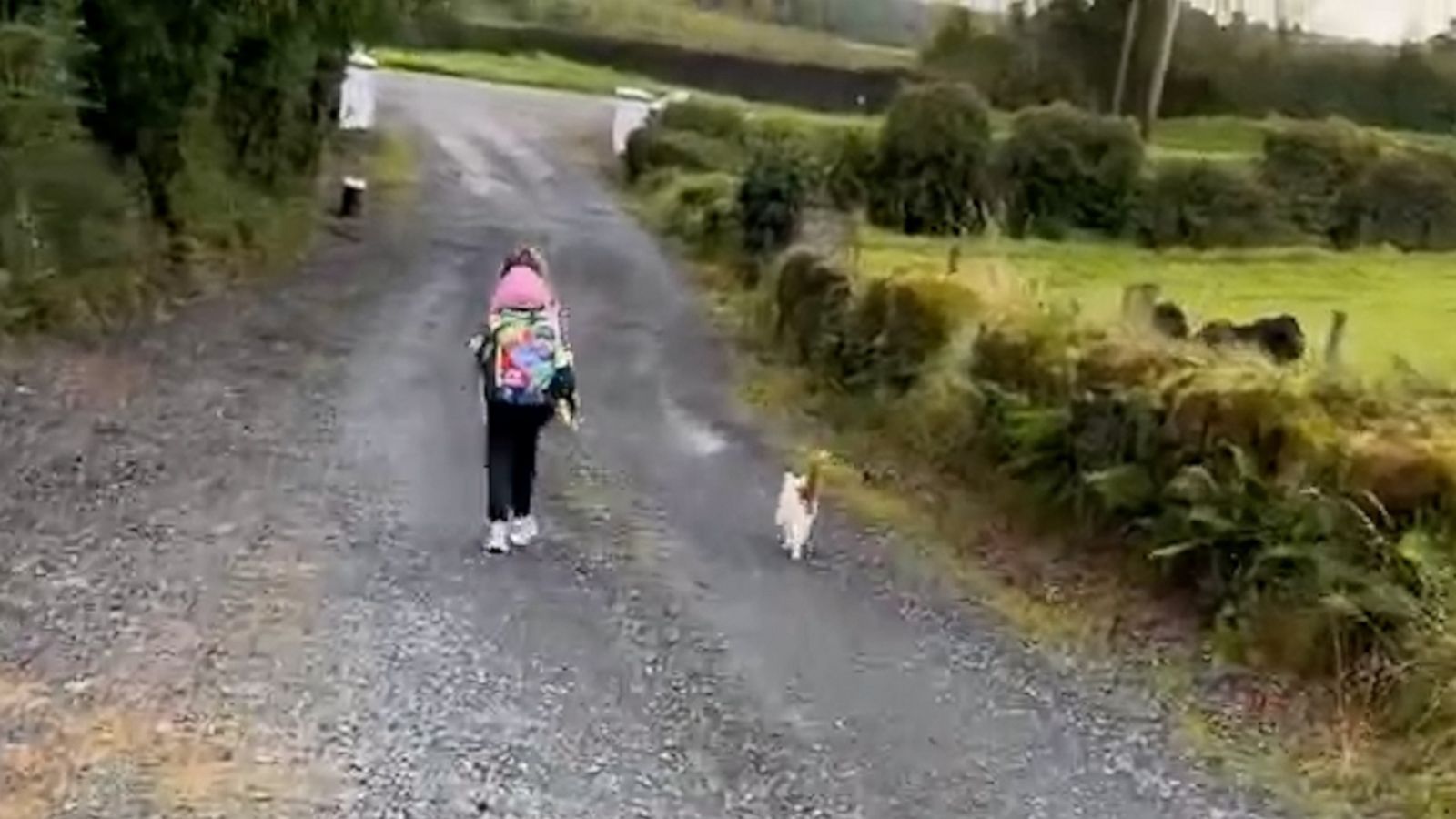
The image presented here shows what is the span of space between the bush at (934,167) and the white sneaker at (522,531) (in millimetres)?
21629

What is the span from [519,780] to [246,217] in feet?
65.2

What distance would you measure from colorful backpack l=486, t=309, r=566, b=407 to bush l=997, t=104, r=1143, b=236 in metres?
24.2

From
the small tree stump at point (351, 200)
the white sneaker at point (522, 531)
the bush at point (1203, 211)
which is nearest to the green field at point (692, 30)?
the bush at point (1203, 211)

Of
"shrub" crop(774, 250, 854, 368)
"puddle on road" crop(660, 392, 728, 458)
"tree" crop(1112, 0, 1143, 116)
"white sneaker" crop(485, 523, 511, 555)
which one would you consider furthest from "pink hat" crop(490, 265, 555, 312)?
"tree" crop(1112, 0, 1143, 116)

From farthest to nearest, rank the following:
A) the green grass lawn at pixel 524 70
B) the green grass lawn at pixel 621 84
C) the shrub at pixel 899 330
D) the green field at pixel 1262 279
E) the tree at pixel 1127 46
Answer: the green grass lawn at pixel 524 70 < the tree at pixel 1127 46 < the green grass lawn at pixel 621 84 < the green field at pixel 1262 279 < the shrub at pixel 899 330

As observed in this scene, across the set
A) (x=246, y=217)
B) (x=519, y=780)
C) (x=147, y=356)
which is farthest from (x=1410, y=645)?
(x=246, y=217)

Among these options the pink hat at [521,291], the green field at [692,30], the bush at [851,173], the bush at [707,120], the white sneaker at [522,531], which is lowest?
the green field at [692,30]

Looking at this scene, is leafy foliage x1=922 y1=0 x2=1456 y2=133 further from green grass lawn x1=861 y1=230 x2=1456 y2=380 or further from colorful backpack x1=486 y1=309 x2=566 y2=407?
colorful backpack x1=486 y1=309 x2=566 y2=407

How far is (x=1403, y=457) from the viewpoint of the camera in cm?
1187

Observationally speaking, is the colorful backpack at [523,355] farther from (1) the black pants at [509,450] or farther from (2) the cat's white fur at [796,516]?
(2) the cat's white fur at [796,516]

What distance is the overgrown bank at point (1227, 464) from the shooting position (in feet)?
35.3

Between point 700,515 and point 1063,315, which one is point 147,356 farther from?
point 1063,315

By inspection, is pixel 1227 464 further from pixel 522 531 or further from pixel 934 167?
pixel 934 167

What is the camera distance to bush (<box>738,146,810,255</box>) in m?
29.4
